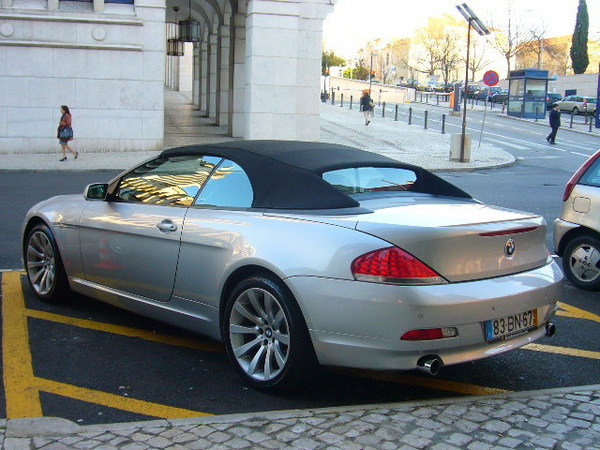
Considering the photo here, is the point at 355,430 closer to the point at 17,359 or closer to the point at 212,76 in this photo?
the point at 17,359

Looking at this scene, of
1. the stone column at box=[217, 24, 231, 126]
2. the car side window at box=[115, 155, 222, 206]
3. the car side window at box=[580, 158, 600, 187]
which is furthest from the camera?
the stone column at box=[217, 24, 231, 126]

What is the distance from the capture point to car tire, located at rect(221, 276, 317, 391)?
14.2 ft

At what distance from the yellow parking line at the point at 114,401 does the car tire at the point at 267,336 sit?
48cm

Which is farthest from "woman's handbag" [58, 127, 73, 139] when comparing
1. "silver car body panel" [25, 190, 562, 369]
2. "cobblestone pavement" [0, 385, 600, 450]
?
"cobblestone pavement" [0, 385, 600, 450]

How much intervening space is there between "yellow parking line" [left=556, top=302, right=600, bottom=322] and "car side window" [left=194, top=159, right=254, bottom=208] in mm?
3242

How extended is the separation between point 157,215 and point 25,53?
20.5 m

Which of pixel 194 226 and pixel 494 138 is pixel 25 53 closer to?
pixel 194 226

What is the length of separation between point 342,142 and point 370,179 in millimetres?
25220

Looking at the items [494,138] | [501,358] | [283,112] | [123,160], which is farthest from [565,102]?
[501,358]

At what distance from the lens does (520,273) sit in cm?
459

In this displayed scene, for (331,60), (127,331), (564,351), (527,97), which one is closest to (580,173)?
(564,351)

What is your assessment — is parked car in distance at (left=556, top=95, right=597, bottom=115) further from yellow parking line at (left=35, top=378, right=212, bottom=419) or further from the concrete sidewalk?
yellow parking line at (left=35, top=378, right=212, bottom=419)

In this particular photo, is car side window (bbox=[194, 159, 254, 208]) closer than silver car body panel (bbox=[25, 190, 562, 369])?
A: No

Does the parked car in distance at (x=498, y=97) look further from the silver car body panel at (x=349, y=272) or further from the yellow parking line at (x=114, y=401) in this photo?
the yellow parking line at (x=114, y=401)
